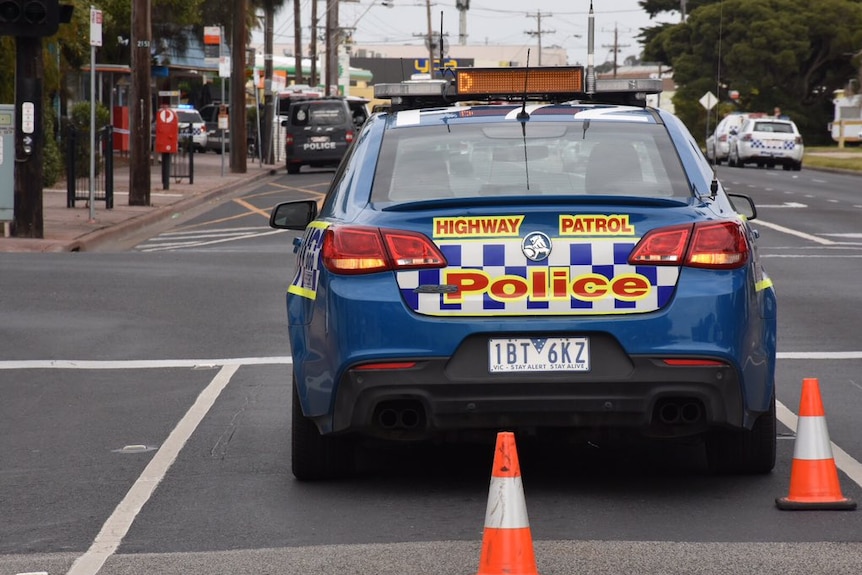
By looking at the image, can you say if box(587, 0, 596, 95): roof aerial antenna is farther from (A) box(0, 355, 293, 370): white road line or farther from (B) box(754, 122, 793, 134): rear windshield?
(B) box(754, 122, 793, 134): rear windshield

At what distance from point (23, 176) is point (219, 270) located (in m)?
4.40

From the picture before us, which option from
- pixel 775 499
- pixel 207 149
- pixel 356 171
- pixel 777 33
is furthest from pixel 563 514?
pixel 777 33

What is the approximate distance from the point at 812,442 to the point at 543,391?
1049 millimetres

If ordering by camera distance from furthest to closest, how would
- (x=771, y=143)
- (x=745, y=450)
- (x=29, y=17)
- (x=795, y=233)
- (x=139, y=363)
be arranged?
1. (x=771, y=143)
2. (x=795, y=233)
3. (x=29, y=17)
4. (x=139, y=363)
5. (x=745, y=450)

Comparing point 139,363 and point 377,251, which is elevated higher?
point 377,251

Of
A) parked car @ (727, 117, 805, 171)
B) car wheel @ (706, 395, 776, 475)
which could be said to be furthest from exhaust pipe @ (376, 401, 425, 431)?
parked car @ (727, 117, 805, 171)

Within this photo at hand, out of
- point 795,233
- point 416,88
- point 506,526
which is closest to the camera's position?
point 506,526

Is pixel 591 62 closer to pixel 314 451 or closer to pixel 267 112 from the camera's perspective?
pixel 314 451

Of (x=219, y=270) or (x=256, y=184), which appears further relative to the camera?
(x=256, y=184)

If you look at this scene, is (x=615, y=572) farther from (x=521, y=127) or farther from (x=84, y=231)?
(x=84, y=231)

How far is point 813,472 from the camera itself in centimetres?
608

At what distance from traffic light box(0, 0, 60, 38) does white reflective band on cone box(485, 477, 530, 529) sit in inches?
584

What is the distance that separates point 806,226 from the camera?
74.7 feet

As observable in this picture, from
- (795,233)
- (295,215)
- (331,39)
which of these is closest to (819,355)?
(295,215)
